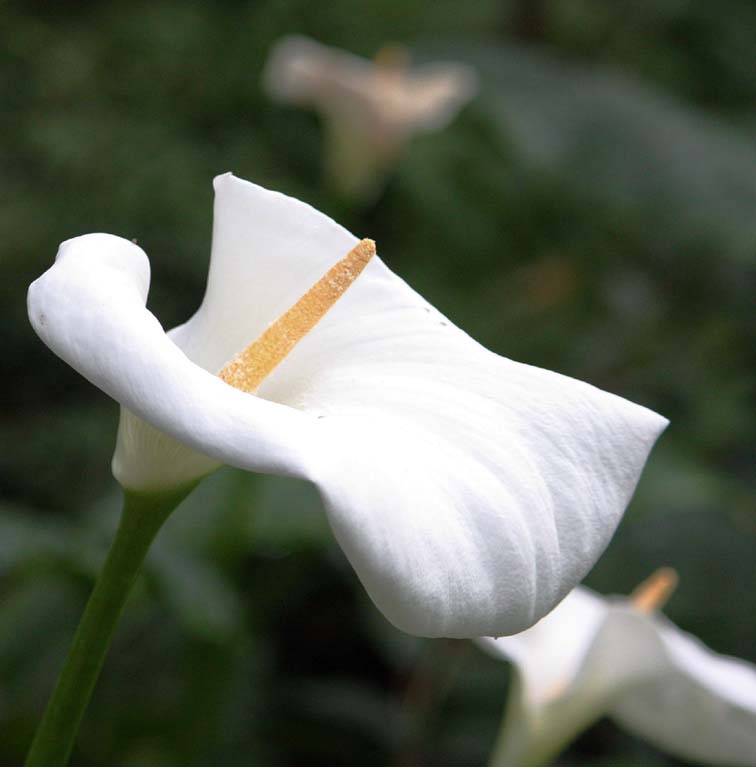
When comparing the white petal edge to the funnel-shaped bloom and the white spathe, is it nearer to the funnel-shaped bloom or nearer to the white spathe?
the white spathe

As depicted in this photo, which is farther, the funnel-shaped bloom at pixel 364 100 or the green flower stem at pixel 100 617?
the funnel-shaped bloom at pixel 364 100

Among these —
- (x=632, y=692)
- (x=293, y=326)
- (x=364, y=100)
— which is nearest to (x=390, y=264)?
(x=364, y=100)

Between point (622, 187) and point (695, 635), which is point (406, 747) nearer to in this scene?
point (695, 635)

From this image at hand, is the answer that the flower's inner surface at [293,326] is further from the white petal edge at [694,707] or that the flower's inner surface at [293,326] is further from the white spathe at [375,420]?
the white petal edge at [694,707]

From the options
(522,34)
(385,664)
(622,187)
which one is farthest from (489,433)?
(522,34)

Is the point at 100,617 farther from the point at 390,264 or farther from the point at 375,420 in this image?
the point at 390,264

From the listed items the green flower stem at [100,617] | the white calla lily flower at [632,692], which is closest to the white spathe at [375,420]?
the green flower stem at [100,617]
